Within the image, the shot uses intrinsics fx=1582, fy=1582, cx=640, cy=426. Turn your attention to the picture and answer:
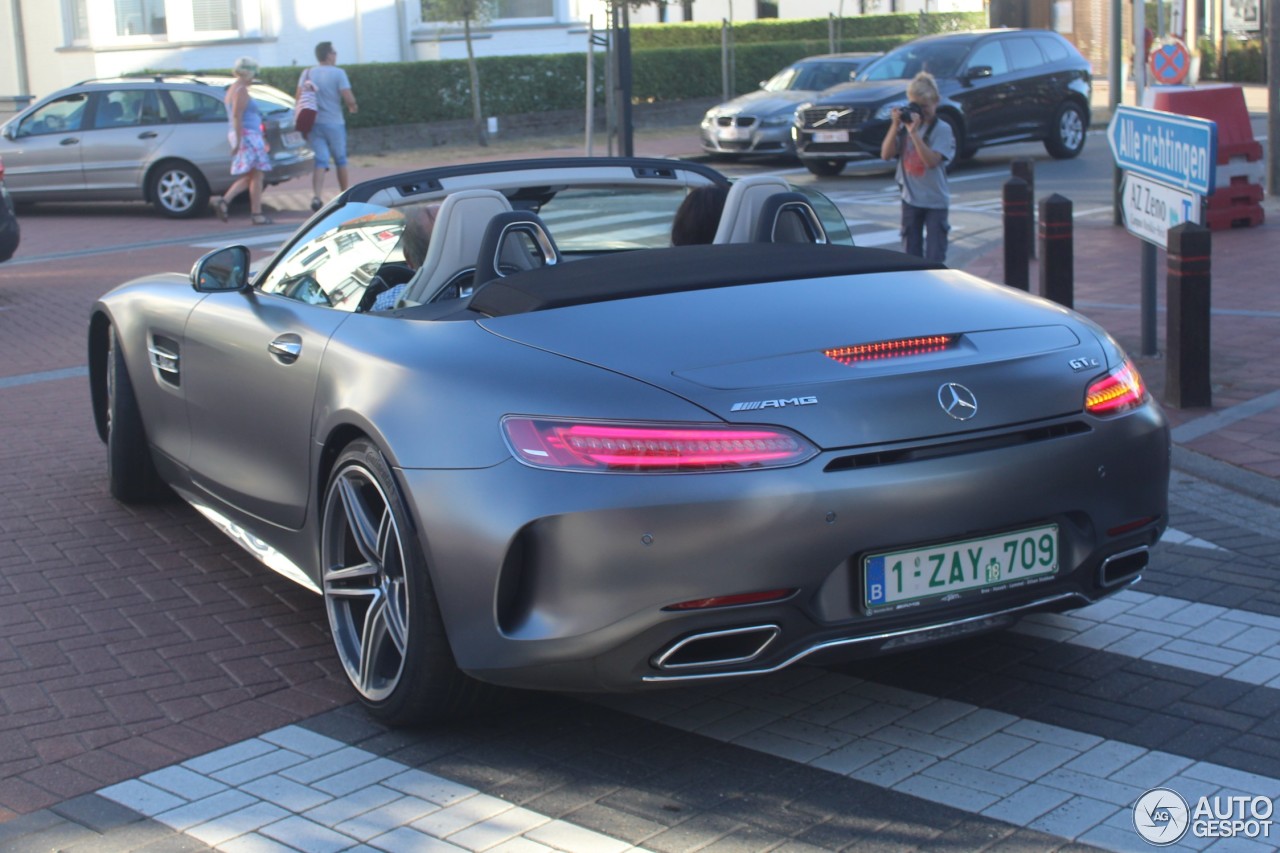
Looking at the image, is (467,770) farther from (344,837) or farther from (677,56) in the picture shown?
(677,56)

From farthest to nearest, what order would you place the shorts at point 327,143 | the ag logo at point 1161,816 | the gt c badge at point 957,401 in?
1. the shorts at point 327,143
2. the gt c badge at point 957,401
3. the ag logo at point 1161,816

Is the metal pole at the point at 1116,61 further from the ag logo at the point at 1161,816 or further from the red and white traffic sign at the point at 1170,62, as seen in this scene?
the ag logo at the point at 1161,816

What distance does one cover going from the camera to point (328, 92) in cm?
1791

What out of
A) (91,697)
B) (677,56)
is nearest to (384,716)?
(91,697)

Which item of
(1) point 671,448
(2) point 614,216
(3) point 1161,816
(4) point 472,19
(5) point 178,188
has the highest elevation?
(4) point 472,19

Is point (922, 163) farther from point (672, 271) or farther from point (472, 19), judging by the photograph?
point (472, 19)

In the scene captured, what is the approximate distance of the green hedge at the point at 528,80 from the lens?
90.5 ft

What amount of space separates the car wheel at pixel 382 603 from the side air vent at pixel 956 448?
104cm

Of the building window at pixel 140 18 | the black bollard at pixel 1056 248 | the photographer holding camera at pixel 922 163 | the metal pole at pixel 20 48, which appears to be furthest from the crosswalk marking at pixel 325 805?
the metal pole at pixel 20 48

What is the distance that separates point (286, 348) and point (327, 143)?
1427 cm

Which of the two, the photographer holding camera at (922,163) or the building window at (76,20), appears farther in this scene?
the building window at (76,20)

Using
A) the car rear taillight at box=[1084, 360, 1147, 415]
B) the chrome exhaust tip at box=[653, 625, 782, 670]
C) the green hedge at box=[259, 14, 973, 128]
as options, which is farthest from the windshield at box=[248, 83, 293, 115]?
the chrome exhaust tip at box=[653, 625, 782, 670]

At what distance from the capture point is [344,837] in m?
3.41

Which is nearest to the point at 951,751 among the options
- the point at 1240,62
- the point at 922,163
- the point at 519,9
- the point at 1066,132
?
the point at 922,163
